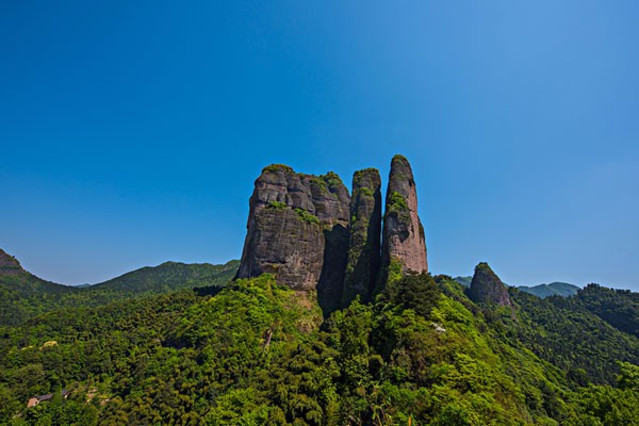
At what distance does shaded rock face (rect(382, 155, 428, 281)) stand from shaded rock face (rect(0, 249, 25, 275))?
482ft

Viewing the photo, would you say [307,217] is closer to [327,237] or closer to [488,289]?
[327,237]

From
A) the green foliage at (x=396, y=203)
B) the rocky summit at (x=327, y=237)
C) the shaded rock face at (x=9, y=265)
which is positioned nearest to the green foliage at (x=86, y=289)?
the shaded rock face at (x=9, y=265)

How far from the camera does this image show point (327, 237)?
2283 inches

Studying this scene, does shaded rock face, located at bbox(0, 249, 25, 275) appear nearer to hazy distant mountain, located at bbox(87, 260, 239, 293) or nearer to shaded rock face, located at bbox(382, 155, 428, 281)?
hazy distant mountain, located at bbox(87, 260, 239, 293)

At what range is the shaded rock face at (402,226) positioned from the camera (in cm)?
4472

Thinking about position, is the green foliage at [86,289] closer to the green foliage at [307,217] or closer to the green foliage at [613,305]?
the green foliage at [307,217]

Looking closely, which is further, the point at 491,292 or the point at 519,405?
the point at 491,292

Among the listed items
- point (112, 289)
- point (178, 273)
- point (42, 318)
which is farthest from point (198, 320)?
point (178, 273)

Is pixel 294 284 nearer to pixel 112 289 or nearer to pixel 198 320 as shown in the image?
pixel 198 320

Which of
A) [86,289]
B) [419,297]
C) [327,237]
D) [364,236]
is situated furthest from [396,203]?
[86,289]

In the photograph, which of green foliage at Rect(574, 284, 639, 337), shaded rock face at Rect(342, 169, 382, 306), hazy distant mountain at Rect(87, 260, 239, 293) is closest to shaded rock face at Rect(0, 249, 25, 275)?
hazy distant mountain at Rect(87, 260, 239, 293)

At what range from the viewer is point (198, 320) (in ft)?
128

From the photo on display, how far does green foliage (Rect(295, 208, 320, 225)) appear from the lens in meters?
54.5

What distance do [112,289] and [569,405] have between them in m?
148
